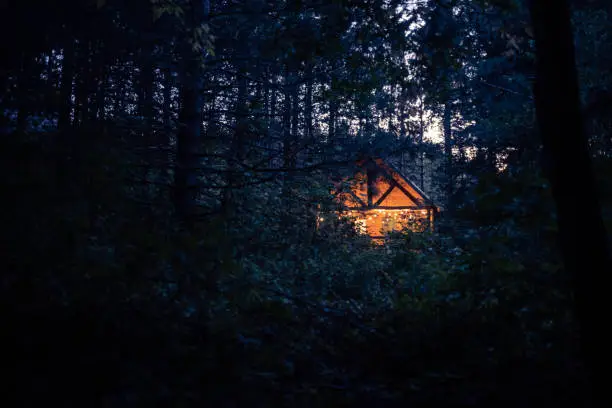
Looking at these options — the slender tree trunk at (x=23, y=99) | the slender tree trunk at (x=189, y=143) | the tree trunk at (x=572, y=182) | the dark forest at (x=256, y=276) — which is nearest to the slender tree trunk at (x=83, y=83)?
the dark forest at (x=256, y=276)

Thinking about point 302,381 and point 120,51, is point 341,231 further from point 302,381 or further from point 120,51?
point 302,381

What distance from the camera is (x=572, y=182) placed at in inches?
122

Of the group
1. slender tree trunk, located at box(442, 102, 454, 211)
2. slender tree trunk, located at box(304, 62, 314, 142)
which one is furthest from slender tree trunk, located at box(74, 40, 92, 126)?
slender tree trunk, located at box(442, 102, 454, 211)

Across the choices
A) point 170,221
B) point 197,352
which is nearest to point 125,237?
point 170,221

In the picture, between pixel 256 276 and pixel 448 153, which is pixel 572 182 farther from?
pixel 448 153

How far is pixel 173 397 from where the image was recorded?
339 cm

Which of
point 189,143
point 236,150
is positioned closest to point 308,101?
point 236,150

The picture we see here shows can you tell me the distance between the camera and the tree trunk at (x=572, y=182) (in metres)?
3.06

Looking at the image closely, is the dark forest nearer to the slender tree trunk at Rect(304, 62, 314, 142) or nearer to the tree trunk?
the tree trunk

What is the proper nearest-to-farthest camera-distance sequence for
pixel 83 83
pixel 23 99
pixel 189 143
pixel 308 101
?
pixel 23 99 → pixel 83 83 → pixel 189 143 → pixel 308 101

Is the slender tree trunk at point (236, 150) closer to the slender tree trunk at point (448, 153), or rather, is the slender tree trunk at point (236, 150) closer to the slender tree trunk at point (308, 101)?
the slender tree trunk at point (308, 101)

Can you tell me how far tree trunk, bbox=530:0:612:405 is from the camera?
3.06 m

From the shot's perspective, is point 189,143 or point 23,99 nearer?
point 23,99

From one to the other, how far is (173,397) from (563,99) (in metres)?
3.47
